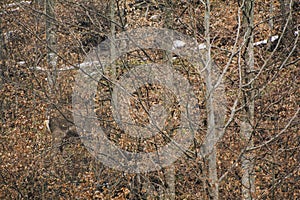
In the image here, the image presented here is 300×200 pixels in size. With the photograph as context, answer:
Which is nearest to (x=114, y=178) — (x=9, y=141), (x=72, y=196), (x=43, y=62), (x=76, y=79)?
(x=72, y=196)

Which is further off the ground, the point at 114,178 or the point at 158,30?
the point at 158,30

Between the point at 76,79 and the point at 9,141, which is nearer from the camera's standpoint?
the point at 9,141

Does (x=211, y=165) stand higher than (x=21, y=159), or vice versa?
(x=211, y=165)

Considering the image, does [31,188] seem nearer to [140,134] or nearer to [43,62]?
[140,134]

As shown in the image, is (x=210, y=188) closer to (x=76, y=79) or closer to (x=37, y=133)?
(x=37, y=133)

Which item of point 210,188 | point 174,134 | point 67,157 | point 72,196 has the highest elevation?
point 210,188

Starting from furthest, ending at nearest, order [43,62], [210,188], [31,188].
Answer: [43,62] < [31,188] < [210,188]

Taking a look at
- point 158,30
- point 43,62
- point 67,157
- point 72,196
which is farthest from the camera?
point 43,62

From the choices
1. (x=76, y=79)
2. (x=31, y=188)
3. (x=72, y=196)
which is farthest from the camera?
(x=76, y=79)

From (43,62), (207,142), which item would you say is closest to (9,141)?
(43,62)
